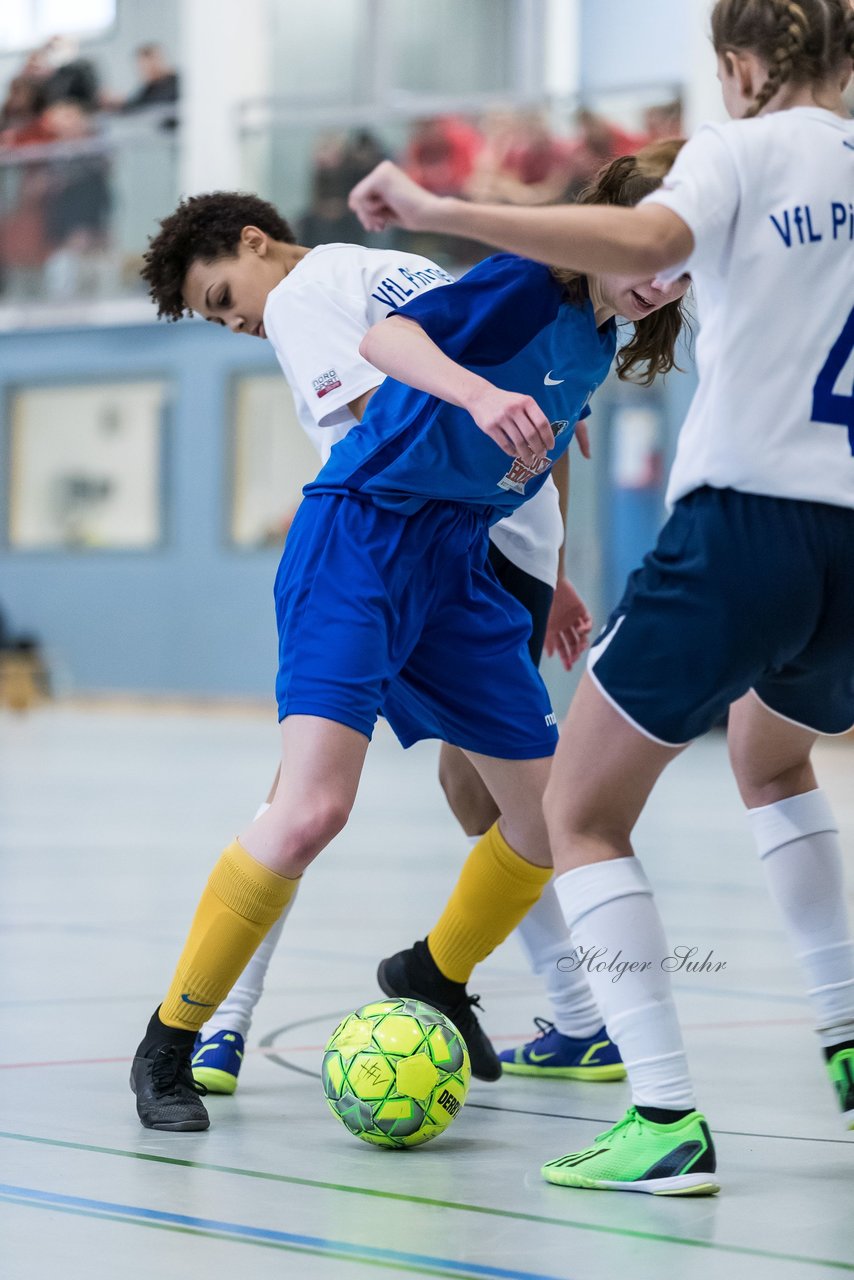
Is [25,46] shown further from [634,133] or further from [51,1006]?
[51,1006]

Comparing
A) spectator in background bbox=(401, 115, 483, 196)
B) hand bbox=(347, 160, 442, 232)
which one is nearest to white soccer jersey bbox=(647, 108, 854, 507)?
hand bbox=(347, 160, 442, 232)

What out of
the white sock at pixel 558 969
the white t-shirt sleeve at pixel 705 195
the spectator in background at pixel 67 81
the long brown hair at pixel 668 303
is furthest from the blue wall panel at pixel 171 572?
the white t-shirt sleeve at pixel 705 195

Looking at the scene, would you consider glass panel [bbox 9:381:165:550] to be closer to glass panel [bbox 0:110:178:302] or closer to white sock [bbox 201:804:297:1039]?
glass panel [bbox 0:110:178:302]

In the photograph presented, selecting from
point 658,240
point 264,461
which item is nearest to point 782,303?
point 658,240

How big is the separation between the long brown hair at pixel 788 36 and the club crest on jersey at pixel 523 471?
79cm

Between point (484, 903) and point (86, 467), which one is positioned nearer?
point (484, 903)

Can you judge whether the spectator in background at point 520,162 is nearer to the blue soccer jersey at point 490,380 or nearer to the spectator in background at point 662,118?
the spectator in background at point 662,118

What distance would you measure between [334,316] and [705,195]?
1036 mm

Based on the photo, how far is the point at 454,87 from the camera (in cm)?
2148

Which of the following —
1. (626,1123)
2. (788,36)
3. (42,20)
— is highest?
(42,20)

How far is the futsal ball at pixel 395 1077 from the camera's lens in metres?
3.20

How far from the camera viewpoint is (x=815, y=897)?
3248 mm

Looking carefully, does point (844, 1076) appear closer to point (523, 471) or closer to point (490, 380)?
point (523, 471)

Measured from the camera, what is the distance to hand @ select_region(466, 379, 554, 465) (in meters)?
2.81
